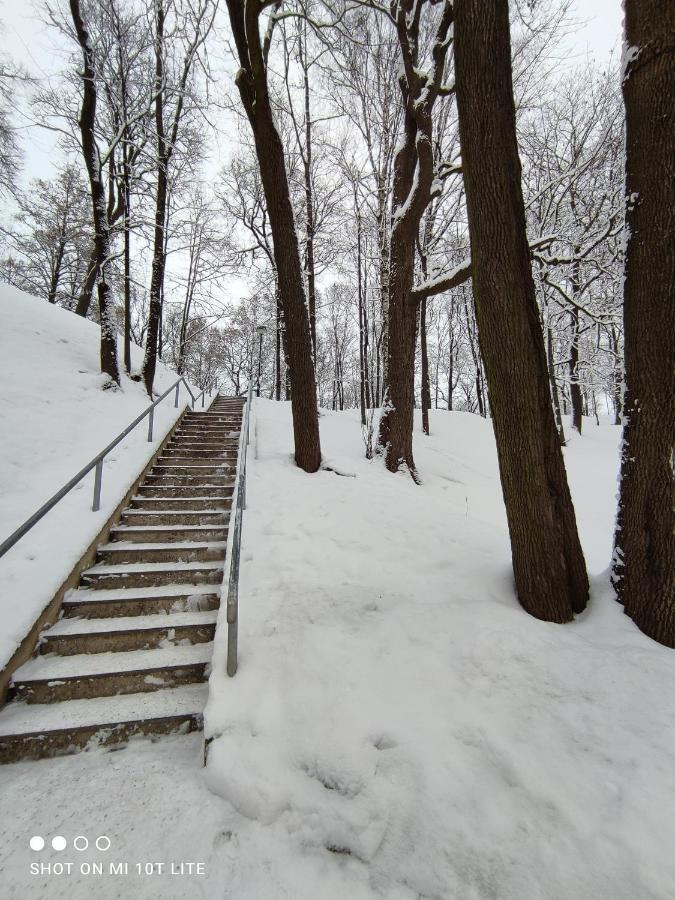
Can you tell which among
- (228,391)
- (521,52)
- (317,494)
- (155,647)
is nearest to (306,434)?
(317,494)

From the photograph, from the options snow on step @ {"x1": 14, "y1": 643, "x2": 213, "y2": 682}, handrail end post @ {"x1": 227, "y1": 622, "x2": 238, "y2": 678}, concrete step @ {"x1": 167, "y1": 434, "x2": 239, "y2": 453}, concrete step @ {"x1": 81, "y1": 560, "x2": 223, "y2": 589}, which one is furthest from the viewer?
concrete step @ {"x1": 167, "y1": 434, "x2": 239, "y2": 453}

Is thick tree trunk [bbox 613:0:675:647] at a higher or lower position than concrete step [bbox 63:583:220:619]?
higher

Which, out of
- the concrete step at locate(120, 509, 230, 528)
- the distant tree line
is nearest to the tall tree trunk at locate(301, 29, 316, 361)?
the distant tree line

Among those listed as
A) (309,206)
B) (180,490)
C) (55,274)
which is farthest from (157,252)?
(55,274)

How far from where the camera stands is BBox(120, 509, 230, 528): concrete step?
4.50m

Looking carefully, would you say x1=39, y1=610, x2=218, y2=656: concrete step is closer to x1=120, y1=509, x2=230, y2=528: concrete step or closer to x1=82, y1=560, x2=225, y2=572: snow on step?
x1=82, y1=560, x2=225, y2=572: snow on step

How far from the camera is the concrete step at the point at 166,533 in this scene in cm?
416

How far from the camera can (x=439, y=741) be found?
2.06 meters

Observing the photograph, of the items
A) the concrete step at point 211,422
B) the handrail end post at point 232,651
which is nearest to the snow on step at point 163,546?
the handrail end post at point 232,651

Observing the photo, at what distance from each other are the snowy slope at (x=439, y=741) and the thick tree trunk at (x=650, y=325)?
1.14 ft

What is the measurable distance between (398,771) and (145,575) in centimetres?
265

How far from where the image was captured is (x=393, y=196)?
7.18 meters

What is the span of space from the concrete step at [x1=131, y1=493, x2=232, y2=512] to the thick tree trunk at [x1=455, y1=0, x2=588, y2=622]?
355cm

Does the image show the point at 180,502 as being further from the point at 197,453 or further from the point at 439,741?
the point at 439,741
